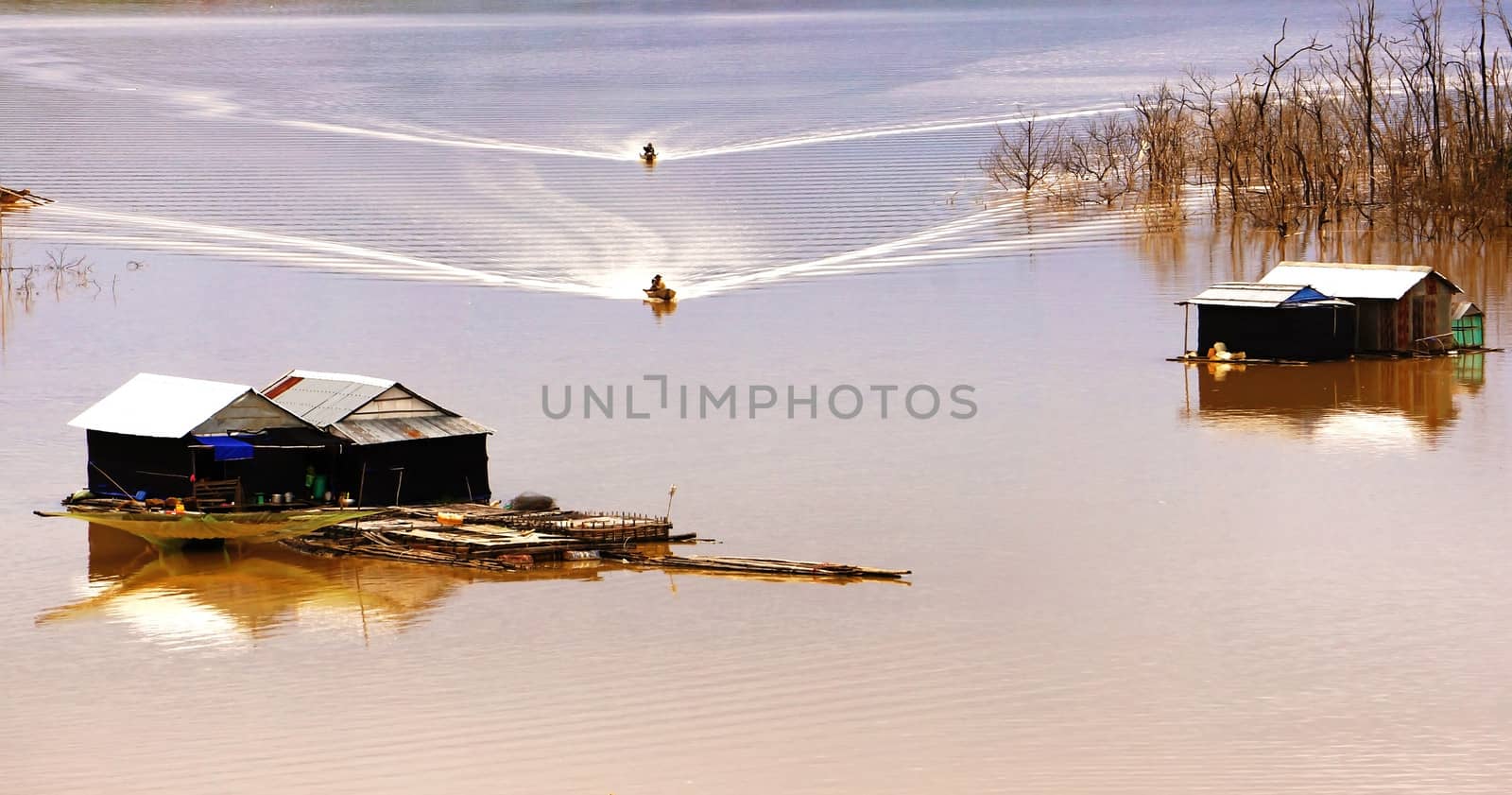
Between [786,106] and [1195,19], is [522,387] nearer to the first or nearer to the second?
[786,106]

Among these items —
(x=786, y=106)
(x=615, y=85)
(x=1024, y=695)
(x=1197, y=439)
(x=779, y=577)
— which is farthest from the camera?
(x=615, y=85)

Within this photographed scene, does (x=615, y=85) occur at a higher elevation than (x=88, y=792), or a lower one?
higher

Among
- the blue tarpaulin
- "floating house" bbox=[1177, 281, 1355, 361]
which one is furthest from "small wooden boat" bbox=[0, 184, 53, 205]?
the blue tarpaulin

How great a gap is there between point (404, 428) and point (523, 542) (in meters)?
3.58

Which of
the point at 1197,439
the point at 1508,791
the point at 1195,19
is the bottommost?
the point at 1508,791

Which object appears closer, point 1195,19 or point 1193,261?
point 1193,261

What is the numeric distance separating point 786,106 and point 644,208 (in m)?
33.6

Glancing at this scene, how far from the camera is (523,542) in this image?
33906 mm

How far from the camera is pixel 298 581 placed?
1335 inches

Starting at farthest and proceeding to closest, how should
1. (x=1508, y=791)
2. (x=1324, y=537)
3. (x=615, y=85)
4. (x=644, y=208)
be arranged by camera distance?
1. (x=615, y=85)
2. (x=644, y=208)
3. (x=1324, y=537)
4. (x=1508, y=791)

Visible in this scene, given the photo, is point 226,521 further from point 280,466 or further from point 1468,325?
point 1468,325

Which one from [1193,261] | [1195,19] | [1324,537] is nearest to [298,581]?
[1324,537]

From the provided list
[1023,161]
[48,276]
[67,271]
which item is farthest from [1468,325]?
[48,276]

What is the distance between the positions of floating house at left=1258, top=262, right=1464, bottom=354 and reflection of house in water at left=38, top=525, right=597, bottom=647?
24.4 m
